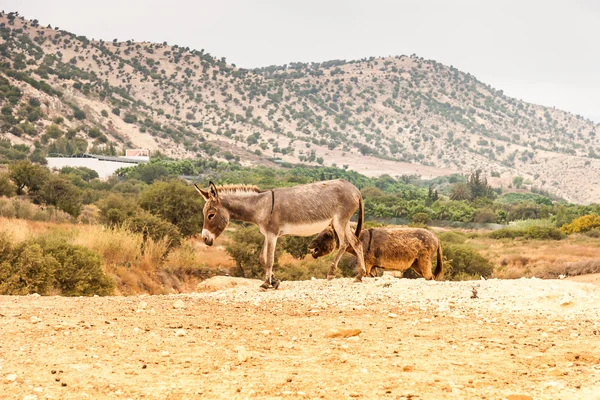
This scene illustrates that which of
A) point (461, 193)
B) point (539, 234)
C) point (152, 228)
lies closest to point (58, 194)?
point (152, 228)

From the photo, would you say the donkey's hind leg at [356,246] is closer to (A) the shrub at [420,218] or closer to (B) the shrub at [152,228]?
(B) the shrub at [152,228]

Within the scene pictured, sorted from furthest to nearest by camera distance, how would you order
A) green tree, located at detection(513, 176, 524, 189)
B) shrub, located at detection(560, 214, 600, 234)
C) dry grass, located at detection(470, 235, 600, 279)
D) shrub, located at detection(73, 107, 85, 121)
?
green tree, located at detection(513, 176, 524, 189), shrub, located at detection(73, 107, 85, 121), shrub, located at detection(560, 214, 600, 234), dry grass, located at detection(470, 235, 600, 279)

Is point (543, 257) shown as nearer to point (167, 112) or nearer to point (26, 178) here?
point (26, 178)

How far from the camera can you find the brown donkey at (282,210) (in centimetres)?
1343

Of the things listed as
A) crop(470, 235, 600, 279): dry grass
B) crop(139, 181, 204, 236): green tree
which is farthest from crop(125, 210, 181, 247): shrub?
crop(470, 235, 600, 279): dry grass

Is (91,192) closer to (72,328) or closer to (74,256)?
(74,256)

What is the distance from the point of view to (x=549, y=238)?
57531 mm

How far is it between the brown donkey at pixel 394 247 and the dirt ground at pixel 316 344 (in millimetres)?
3520

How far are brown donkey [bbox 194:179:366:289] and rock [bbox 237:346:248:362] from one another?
5457 mm

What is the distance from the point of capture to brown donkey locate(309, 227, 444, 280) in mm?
15984

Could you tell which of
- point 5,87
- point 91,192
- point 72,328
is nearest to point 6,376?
point 72,328

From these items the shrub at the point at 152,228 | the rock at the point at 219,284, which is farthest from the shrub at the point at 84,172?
the rock at the point at 219,284

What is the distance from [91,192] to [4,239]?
139ft

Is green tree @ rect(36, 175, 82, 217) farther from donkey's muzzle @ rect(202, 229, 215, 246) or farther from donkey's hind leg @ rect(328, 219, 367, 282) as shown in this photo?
donkey's hind leg @ rect(328, 219, 367, 282)
